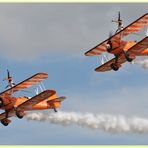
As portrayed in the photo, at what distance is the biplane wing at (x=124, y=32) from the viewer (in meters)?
64.8

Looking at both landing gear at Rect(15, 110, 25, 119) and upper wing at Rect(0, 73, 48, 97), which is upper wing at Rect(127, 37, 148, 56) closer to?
upper wing at Rect(0, 73, 48, 97)

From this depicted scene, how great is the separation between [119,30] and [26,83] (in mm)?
7929

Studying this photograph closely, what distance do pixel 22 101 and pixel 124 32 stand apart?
8689mm

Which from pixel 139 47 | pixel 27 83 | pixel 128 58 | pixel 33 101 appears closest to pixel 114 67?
pixel 128 58

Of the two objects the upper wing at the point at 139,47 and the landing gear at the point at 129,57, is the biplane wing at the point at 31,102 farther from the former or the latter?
the upper wing at the point at 139,47

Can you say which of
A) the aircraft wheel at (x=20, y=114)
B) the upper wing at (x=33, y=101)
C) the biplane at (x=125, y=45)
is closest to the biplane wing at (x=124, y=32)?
the biplane at (x=125, y=45)

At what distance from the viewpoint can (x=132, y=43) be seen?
2542 inches

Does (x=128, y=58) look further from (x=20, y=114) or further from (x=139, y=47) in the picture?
(x=20, y=114)

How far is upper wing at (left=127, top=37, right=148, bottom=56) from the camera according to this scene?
62.7 m

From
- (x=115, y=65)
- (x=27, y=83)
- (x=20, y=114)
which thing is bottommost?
(x=20, y=114)

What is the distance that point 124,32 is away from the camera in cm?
6594

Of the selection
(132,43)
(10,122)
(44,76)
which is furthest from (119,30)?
(10,122)

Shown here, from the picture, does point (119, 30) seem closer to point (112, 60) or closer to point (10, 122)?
point (112, 60)

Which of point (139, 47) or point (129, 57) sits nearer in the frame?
point (139, 47)
